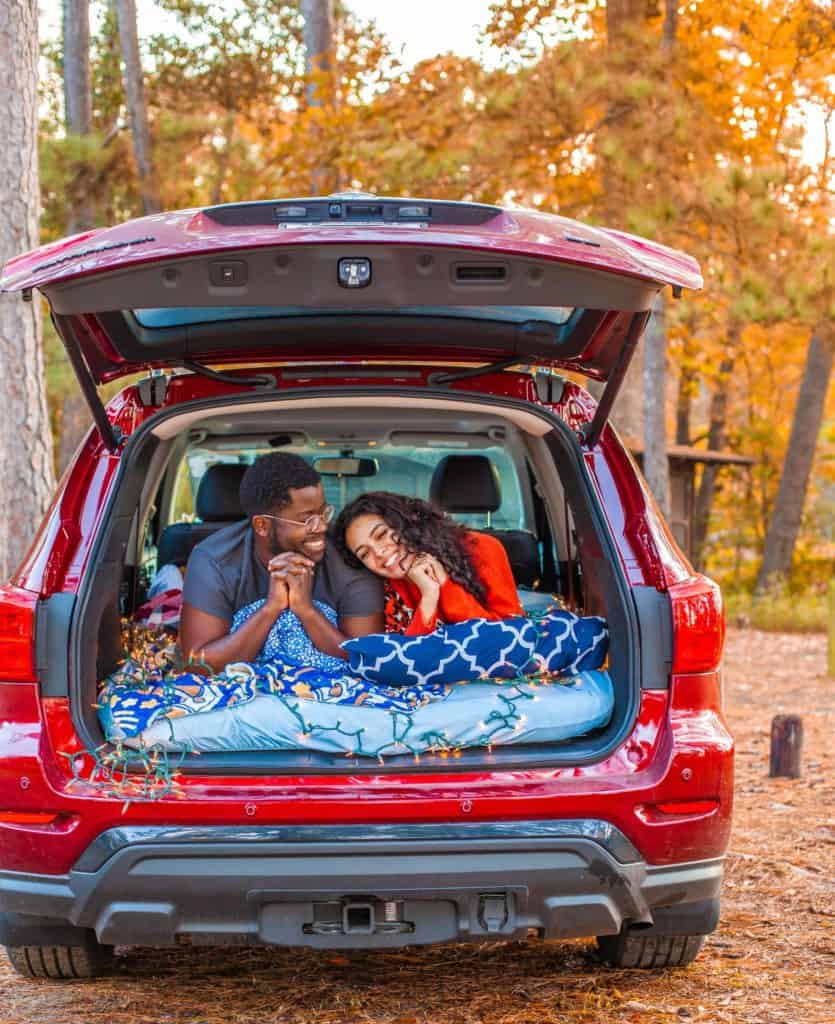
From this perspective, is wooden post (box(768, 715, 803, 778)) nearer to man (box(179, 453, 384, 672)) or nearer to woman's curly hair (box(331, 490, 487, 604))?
woman's curly hair (box(331, 490, 487, 604))

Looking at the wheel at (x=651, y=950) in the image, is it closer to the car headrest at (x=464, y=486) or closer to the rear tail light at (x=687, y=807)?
the rear tail light at (x=687, y=807)

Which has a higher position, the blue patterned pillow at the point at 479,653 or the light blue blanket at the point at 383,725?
the blue patterned pillow at the point at 479,653

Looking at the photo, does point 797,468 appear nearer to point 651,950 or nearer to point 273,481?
point 273,481

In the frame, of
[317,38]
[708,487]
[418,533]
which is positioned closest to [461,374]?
[418,533]

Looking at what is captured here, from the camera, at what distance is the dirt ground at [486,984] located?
378 centimetres

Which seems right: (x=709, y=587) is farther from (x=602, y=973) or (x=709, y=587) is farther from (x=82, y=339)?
(x=82, y=339)

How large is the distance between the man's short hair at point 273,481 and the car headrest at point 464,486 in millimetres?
Answer: 843

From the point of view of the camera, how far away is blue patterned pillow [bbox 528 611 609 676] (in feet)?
13.0

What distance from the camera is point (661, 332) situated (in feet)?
47.3

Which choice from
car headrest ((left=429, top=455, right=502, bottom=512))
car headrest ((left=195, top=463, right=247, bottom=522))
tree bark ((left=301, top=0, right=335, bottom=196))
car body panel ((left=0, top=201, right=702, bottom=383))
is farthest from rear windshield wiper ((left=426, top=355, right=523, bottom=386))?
tree bark ((left=301, top=0, right=335, bottom=196))

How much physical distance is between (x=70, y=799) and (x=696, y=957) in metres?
1.94

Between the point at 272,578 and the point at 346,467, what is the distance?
1349mm

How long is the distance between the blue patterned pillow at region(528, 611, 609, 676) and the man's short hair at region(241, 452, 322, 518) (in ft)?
3.02

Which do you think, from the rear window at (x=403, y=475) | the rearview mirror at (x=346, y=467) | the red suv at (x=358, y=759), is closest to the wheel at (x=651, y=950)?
the red suv at (x=358, y=759)
